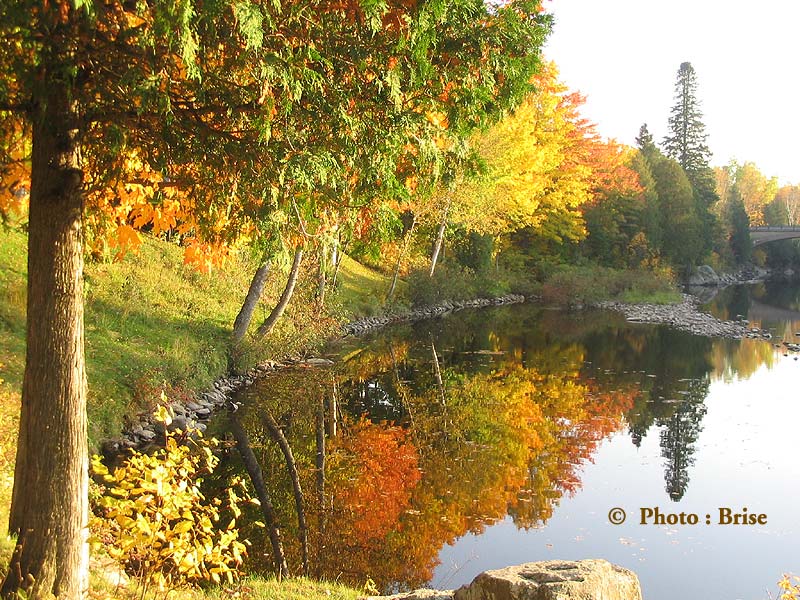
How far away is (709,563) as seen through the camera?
27.5 ft

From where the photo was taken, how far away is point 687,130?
198 ft

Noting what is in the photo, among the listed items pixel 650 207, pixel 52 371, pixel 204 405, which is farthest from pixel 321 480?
pixel 650 207

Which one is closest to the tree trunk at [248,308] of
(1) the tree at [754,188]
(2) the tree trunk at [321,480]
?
(2) the tree trunk at [321,480]

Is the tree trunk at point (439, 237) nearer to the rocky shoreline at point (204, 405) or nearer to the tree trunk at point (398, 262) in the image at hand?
the tree trunk at point (398, 262)

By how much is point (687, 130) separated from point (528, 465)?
56271 mm

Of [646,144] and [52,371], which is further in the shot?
[646,144]

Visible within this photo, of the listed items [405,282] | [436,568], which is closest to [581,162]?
[405,282]

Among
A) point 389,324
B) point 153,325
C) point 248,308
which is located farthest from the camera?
point 389,324

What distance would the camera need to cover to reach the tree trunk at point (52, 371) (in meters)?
4.29

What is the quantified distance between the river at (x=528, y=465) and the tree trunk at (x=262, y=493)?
98 millimetres

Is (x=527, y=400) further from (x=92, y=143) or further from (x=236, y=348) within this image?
(x=92, y=143)

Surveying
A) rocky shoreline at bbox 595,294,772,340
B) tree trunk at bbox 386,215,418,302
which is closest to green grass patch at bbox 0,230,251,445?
tree trunk at bbox 386,215,418,302

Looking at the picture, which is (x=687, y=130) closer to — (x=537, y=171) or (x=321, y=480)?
(x=537, y=171)

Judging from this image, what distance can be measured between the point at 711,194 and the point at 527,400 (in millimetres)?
47289
